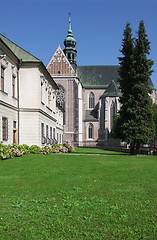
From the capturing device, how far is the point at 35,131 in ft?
79.8

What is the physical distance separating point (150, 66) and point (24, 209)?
22.9 meters

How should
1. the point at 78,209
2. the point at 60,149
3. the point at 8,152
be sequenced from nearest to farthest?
the point at 78,209 < the point at 8,152 < the point at 60,149

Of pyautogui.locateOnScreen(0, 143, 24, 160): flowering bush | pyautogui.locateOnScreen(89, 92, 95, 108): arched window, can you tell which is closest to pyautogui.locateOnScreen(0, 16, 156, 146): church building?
pyautogui.locateOnScreen(89, 92, 95, 108): arched window

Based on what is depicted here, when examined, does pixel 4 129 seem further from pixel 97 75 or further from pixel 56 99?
pixel 97 75

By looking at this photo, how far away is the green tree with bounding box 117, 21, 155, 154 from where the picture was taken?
2558 centimetres

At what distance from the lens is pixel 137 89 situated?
25.8m

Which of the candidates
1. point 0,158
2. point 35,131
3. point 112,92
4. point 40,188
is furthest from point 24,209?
point 112,92

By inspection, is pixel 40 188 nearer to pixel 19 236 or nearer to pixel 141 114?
pixel 19 236

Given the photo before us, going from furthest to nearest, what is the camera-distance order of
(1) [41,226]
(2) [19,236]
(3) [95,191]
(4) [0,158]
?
(4) [0,158] < (3) [95,191] < (1) [41,226] < (2) [19,236]

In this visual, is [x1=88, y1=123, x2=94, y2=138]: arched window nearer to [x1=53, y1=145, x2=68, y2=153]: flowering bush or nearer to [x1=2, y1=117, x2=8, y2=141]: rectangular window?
[x1=53, y1=145, x2=68, y2=153]: flowering bush

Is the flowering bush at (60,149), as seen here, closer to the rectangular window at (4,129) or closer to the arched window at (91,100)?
the rectangular window at (4,129)

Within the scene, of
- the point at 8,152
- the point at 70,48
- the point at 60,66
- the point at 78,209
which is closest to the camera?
the point at 78,209

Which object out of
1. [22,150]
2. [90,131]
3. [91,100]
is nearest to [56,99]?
[90,131]

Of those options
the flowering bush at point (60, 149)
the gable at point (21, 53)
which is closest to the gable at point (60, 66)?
the gable at point (21, 53)
